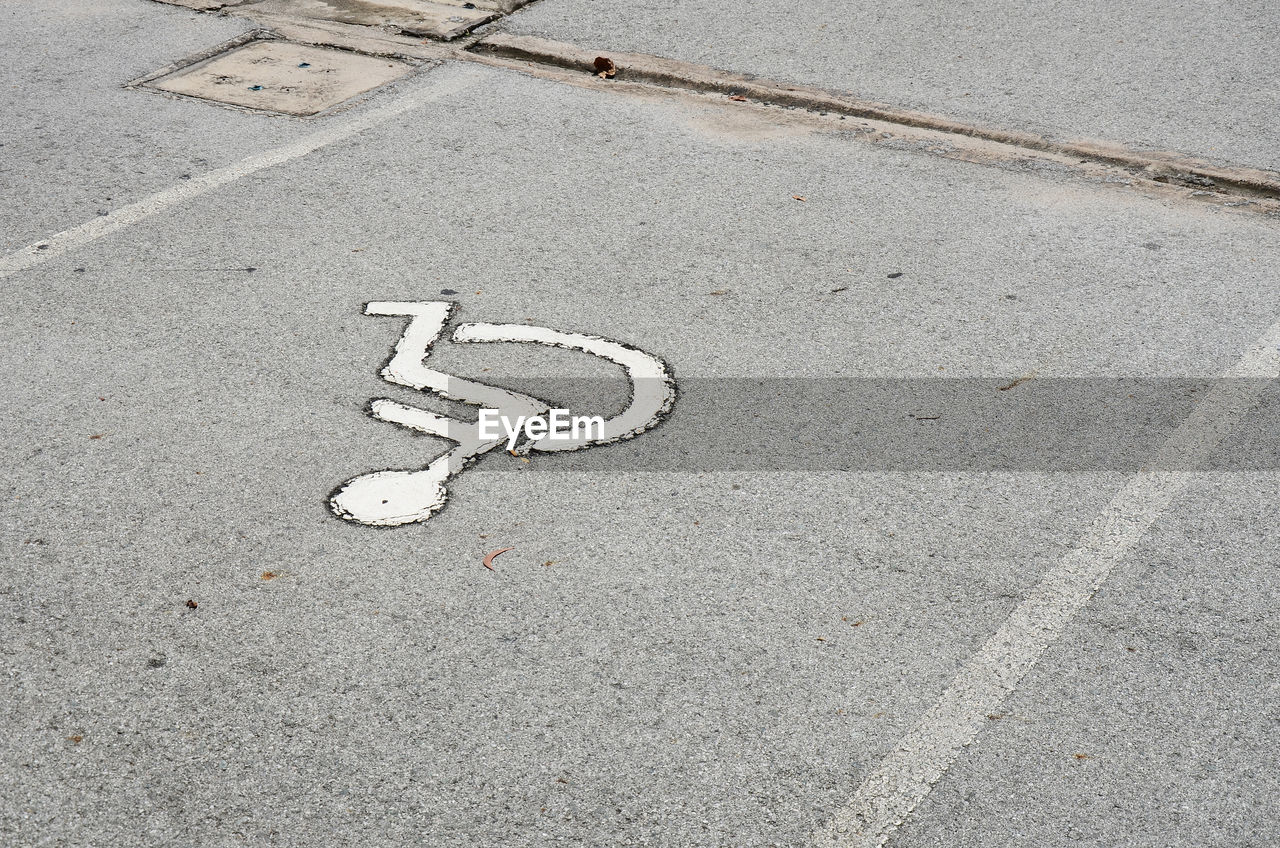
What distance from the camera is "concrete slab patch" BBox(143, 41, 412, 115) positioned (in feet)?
24.2

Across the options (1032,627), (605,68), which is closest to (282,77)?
(605,68)

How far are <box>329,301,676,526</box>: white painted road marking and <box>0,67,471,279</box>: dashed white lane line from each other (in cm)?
168

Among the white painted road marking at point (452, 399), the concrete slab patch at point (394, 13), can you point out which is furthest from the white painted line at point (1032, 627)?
the concrete slab patch at point (394, 13)

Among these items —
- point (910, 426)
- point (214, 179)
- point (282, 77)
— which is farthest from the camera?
point (282, 77)

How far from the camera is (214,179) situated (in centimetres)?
637

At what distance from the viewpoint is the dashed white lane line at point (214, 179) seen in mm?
5625

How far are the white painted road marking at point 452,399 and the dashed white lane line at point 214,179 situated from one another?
1678mm

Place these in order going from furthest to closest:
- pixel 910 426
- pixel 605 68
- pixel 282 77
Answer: pixel 605 68 → pixel 282 77 → pixel 910 426

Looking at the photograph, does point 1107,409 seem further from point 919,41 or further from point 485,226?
point 919,41

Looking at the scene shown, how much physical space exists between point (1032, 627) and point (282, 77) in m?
6.25

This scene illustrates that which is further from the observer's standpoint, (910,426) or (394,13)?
(394,13)

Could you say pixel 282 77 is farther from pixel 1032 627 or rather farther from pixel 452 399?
pixel 1032 627

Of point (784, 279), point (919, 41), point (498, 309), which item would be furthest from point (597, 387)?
point (919, 41)

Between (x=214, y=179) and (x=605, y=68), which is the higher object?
(x=605, y=68)
